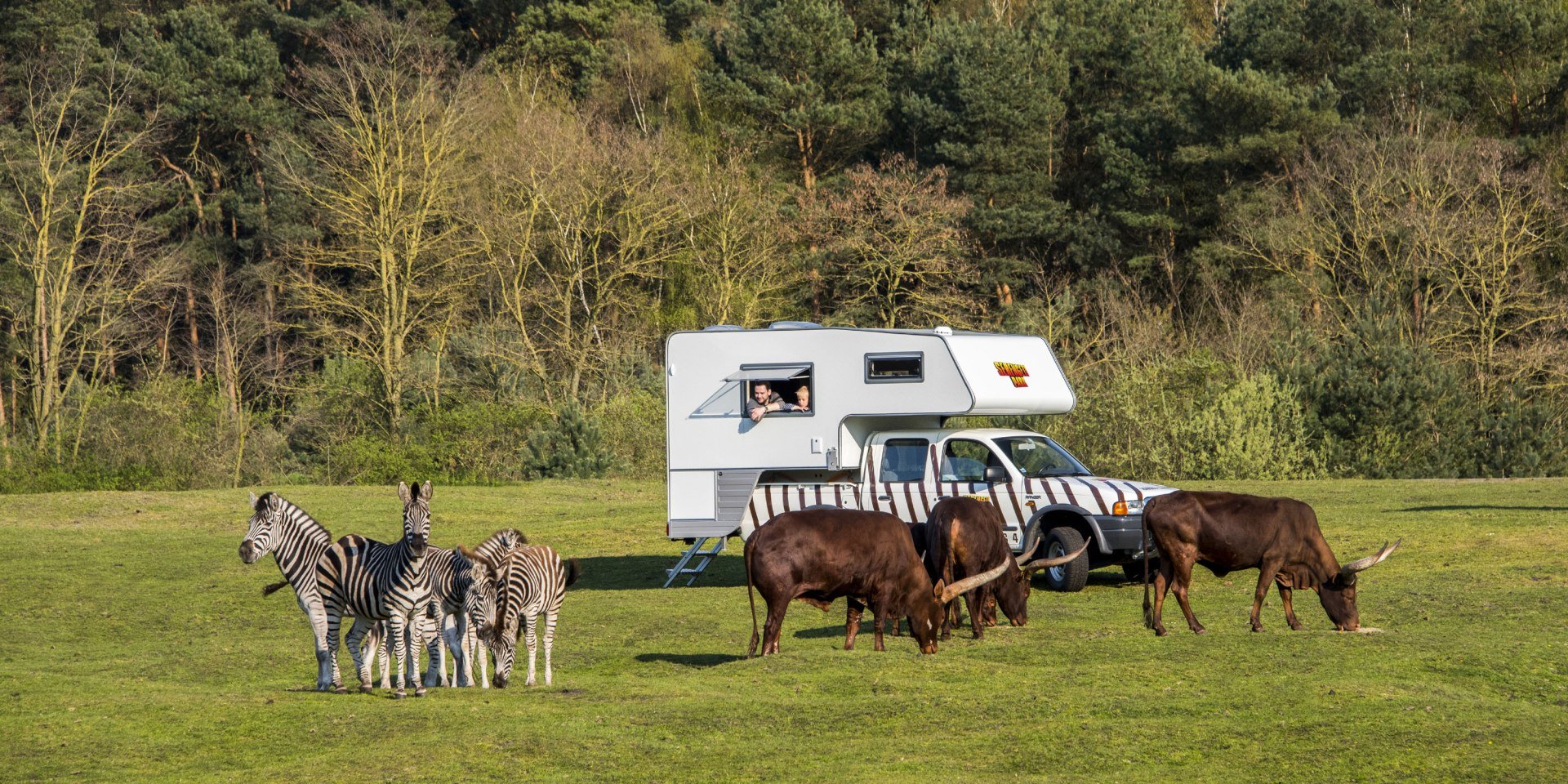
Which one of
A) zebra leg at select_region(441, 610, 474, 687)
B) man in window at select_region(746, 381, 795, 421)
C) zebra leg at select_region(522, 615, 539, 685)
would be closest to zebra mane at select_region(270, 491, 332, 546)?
zebra leg at select_region(441, 610, 474, 687)

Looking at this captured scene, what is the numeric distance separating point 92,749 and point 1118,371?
35.1m

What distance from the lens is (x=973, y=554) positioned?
16.3 m

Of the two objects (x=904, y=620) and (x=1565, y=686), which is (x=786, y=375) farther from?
(x=1565, y=686)

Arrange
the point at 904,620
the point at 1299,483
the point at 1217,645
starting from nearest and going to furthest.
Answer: the point at 1217,645
the point at 904,620
the point at 1299,483

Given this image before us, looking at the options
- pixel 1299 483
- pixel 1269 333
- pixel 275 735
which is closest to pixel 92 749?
pixel 275 735

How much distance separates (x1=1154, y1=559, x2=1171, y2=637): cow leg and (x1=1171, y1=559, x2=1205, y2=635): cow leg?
0.23 feet

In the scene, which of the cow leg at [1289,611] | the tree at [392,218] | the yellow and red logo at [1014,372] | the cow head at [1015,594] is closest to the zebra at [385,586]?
the cow head at [1015,594]

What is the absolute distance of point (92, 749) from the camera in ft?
37.1

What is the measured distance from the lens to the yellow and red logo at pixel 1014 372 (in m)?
21.2

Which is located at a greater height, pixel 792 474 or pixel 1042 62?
pixel 1042 62

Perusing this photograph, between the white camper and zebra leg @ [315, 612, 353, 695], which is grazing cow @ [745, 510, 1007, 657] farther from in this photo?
the white camper

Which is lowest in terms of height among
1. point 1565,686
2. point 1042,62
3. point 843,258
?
point 1565,686

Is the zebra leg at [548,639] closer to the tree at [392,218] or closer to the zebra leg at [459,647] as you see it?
the zebra leg at [459,647]

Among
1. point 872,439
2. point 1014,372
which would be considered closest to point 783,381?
point 872,439
